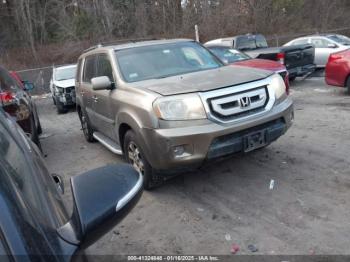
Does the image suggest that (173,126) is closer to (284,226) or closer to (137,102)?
(137,102)

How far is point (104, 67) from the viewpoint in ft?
20.1

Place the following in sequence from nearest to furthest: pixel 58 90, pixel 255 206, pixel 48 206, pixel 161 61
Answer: pixel 48 206
pixel 255 206
pixel 161 61
pixel 58 90

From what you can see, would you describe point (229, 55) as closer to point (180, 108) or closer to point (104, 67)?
point (104, 67)

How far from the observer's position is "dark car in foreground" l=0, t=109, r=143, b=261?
46.8 inches

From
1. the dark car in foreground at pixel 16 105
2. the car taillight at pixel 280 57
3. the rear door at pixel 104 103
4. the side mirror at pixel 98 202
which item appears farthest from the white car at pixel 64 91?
the side mirror at pixel 98 202

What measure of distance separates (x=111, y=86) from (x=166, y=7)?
26.5 metres

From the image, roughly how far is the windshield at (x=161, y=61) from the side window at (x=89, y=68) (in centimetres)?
100

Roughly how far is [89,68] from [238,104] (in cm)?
339

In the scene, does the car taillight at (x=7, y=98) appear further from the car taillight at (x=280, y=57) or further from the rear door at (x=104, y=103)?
the car taillight at (x=280, y=57)

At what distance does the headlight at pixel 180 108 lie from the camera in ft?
14.3

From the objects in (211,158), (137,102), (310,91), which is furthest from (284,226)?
(310,91)

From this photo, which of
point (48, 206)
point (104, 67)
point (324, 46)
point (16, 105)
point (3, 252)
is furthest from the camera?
point (324, 46)

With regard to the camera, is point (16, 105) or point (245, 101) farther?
point (16, 105)

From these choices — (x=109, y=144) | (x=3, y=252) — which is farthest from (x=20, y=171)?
(x=109, y=144)
